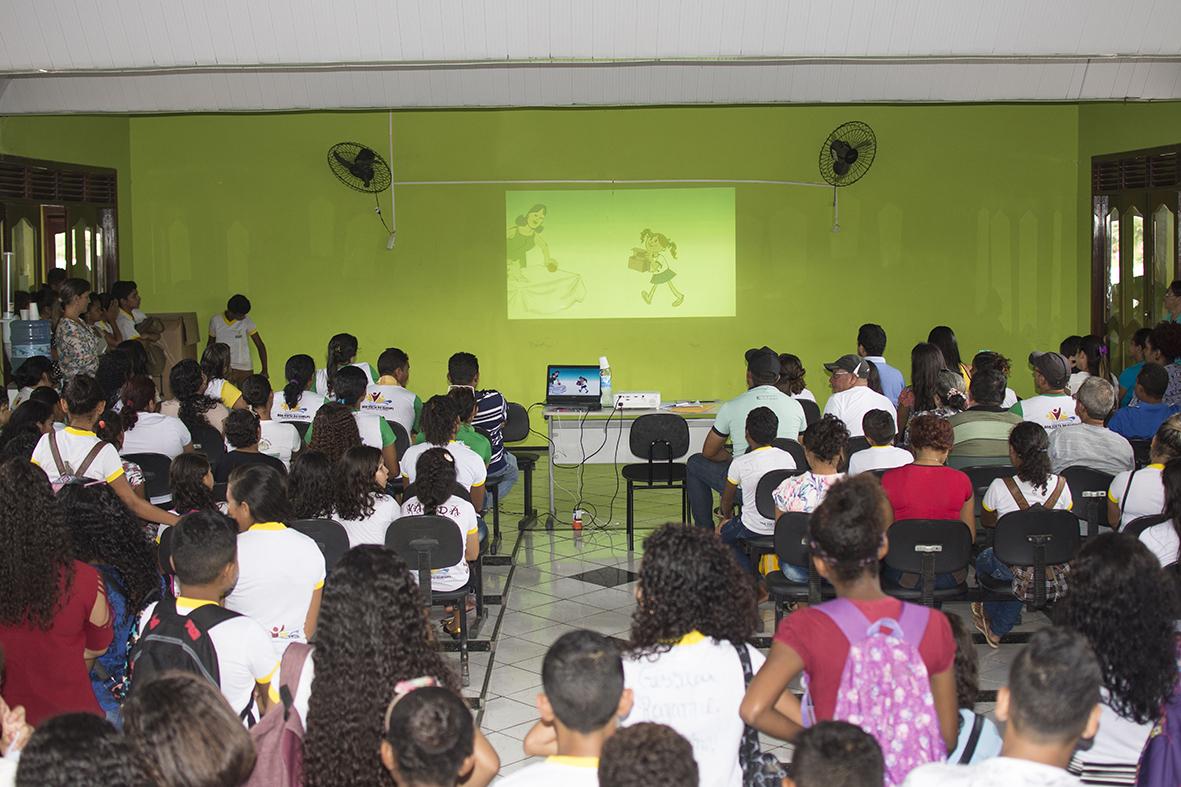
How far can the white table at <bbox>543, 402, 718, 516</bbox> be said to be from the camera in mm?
8828

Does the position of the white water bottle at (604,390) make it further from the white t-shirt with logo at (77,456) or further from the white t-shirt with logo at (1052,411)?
the white t-shirt with logo at (77,456)

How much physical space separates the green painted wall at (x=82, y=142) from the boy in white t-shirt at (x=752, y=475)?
21.7ft

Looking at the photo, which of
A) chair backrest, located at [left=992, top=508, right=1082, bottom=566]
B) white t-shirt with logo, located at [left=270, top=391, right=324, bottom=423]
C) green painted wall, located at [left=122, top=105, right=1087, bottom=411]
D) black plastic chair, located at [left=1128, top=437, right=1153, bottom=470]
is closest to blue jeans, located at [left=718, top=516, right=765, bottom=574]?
chair backrest, located at [left=992, top=508, right=1082, bottom=566]

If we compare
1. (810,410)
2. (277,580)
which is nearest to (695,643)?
(277,580)

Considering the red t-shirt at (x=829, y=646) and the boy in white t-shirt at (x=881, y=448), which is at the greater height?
the boy in white t-shirt at (x=881, y=448)

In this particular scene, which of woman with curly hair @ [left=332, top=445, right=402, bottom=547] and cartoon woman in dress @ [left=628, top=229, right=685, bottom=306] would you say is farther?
cartoon woman in dress @ [left=628, top=229, right=685, bottom=306]

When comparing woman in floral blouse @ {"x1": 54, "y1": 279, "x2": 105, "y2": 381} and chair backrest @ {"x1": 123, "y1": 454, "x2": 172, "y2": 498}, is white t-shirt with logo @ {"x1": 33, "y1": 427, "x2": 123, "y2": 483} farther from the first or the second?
woman in floral blouse @ {"x1": 54, "y1": 279, "x2": 105, "y2": 381}

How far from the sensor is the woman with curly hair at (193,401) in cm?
686

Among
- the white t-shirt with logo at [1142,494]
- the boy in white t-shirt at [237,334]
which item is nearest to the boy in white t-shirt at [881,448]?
the white t-shirt with logo at [1142,494]

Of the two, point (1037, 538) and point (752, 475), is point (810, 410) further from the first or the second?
point (1037, 538)

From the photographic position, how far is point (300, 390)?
7527 mm

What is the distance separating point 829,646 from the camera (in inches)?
108

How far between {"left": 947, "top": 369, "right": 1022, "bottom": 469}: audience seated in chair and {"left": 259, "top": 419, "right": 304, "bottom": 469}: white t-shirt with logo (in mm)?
3439

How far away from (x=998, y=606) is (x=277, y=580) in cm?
344
